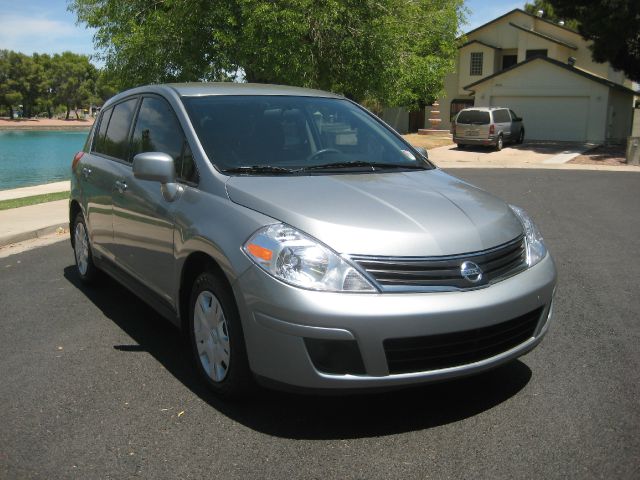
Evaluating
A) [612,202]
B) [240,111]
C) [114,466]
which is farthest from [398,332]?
[612,202]

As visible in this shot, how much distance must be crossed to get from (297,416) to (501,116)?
30186 mm

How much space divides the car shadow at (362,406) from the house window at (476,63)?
4485 centimetres

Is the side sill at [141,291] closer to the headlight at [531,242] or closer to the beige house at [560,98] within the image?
the headlight at [531,242]

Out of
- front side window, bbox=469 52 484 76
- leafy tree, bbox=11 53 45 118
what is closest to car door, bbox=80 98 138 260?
front side window, bbox=469 52 484 76

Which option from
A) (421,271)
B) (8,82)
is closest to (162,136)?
(421,271)

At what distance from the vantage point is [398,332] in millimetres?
3168

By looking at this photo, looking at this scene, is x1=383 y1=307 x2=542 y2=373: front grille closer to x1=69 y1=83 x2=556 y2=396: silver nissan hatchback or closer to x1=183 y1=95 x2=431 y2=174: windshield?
x1=69 y1=83 x2=556 y2=396: silver nissan hatchback

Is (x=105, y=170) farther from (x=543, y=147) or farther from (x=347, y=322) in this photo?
(x=543, y=147)

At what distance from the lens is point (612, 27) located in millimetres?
28000

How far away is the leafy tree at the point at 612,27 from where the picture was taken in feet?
89.9

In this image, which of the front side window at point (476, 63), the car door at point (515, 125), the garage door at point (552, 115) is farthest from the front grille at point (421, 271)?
the front side window at point (476, 63)

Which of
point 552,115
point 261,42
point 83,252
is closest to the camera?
point 83,252

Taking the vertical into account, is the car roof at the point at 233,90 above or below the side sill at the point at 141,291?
above

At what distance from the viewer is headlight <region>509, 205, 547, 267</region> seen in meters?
3.87
